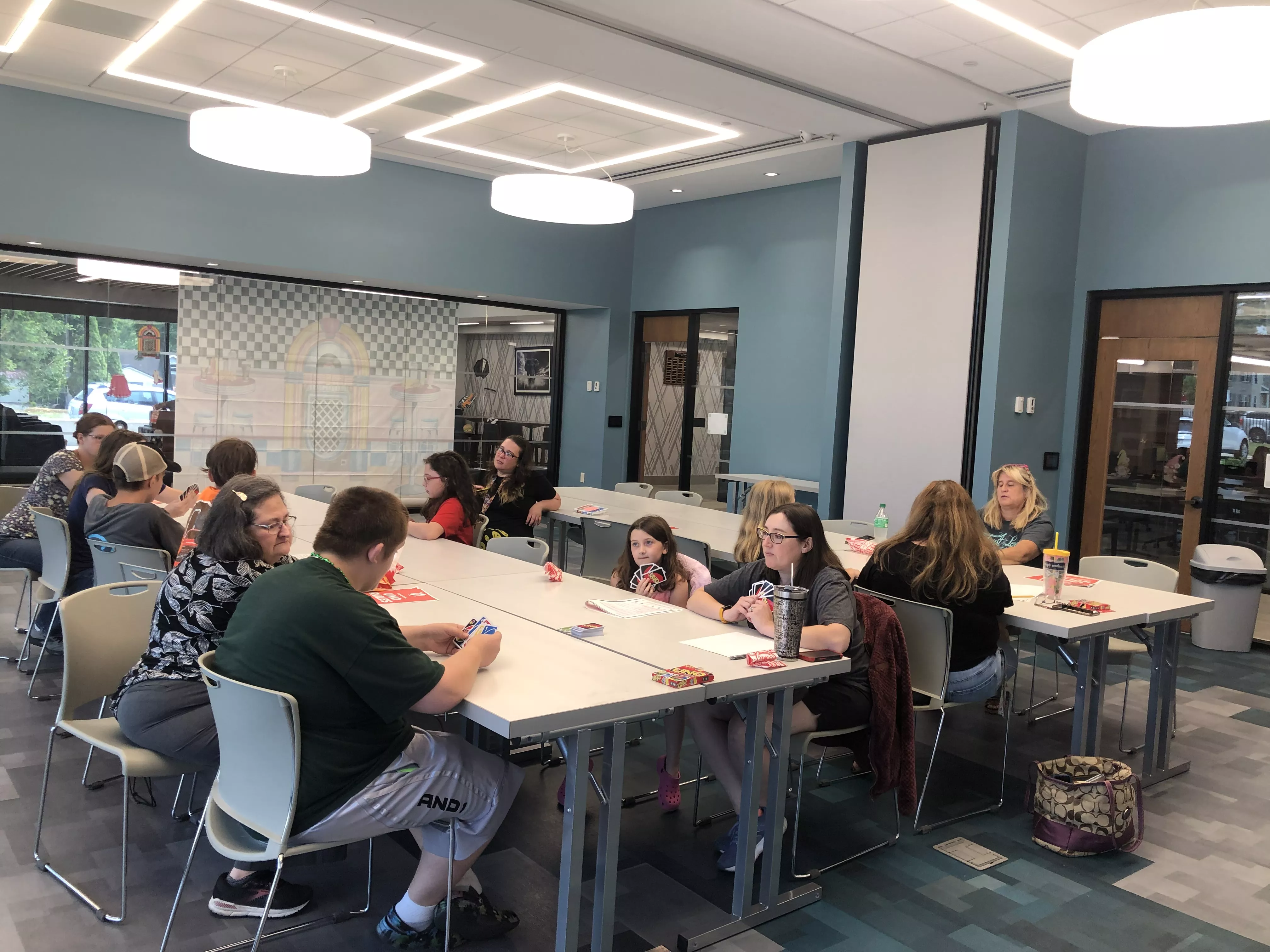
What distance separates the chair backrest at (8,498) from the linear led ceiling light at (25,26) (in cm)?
264

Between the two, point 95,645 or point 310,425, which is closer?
point 95,645

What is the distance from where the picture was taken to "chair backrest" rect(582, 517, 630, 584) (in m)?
5.18

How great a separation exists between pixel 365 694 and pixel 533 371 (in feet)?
27.3

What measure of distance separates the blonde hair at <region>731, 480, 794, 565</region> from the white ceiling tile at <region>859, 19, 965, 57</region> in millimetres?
2707

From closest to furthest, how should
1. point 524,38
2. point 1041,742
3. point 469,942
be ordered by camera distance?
1. point 469,942
2. point 1041,742
3. point 524,38

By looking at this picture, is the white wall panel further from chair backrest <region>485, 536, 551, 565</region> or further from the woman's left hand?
the woman's left hand

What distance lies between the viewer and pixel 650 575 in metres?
3.61

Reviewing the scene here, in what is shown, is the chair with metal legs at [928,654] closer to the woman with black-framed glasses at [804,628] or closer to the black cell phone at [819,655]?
the woman with black-framed glasses at [804,628]

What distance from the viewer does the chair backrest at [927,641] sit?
3256mm

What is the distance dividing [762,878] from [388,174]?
714 centimetres

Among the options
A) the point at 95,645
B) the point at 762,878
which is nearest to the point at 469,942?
the point at 762,878

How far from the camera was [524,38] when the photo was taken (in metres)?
5.24

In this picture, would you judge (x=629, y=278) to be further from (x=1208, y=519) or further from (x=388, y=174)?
(x=1208, y=519)

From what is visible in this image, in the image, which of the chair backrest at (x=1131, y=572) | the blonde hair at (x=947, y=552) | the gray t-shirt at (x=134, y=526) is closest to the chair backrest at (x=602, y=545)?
the blonde hair at (x=947, y=552)
